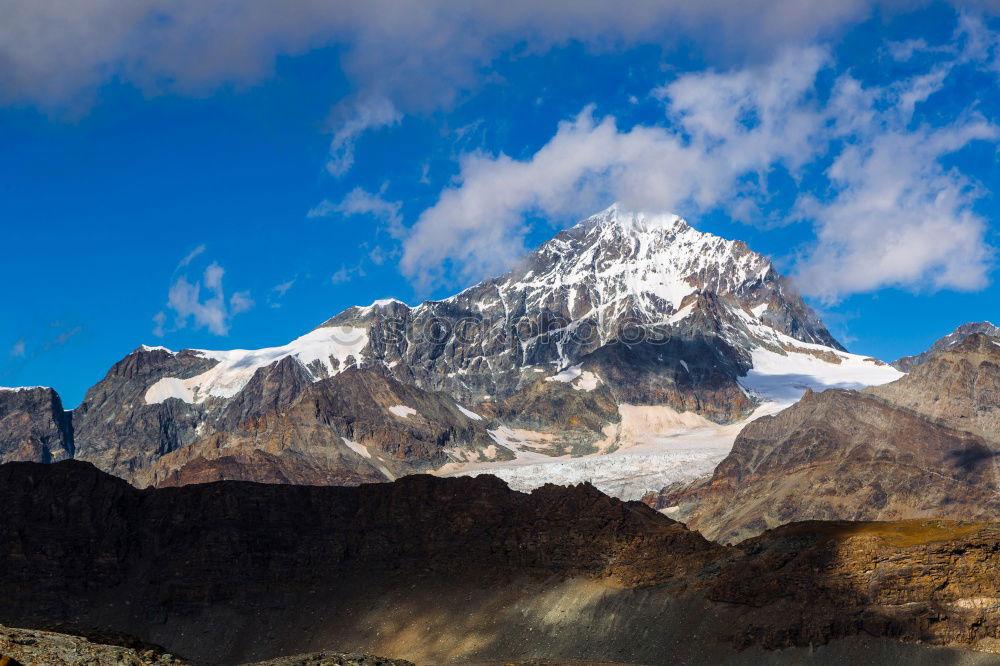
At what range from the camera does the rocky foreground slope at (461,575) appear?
128000mm

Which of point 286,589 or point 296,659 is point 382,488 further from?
→ point 296,659

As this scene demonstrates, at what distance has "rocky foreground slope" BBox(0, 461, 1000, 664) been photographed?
128 meters

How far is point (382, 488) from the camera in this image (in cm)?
19188

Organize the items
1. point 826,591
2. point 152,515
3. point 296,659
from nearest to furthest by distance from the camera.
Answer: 1. point 296,659
2. point 826,591
3. point 152,515

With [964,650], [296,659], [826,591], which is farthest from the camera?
[826,591]

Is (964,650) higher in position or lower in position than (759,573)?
lower

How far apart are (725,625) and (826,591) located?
10.8 m

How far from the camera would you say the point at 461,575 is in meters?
164

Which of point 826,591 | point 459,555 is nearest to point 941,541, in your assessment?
point 826,591

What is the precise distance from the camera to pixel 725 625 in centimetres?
13300

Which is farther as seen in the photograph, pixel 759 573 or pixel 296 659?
pixel 759 573

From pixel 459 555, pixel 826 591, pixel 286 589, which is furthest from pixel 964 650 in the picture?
pixel 286 589

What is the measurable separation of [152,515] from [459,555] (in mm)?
48538

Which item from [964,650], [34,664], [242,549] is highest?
[242,549]
